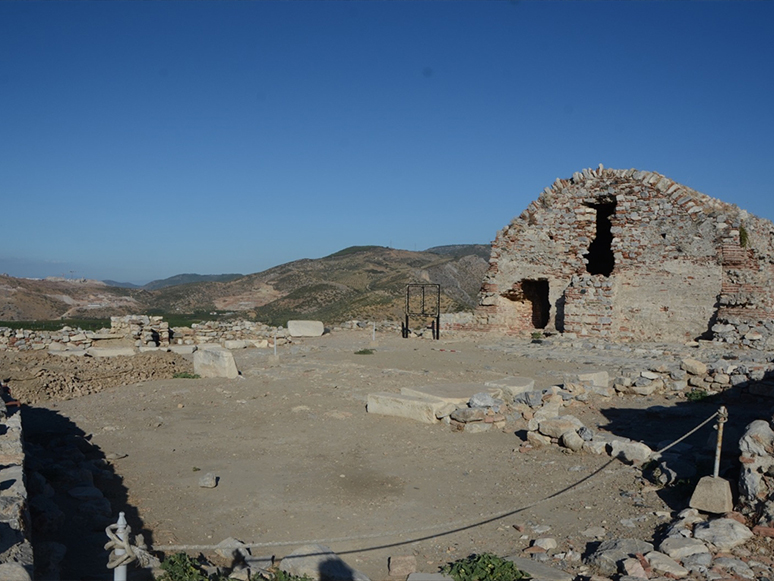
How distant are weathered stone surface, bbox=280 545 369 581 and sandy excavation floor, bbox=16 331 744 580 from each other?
1.18ft

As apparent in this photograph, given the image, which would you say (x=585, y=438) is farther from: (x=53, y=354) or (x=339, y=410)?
(x=53, y=354)

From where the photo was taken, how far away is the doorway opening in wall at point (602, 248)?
65.3ft

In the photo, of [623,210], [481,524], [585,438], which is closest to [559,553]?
[481,524]

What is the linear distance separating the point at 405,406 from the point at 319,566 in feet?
16.3

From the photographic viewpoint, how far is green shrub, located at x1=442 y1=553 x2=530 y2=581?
4445mm

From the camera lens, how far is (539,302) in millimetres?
20828

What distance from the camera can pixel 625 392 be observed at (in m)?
10.4

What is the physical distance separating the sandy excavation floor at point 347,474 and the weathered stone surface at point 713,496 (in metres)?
0.38

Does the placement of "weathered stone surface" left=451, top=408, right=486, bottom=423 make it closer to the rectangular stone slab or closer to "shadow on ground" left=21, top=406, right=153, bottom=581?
the rectangular stone slab

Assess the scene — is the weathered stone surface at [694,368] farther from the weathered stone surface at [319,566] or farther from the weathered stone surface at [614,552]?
the weathered stone surface at [319,566]

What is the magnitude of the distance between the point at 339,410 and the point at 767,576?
6.83 metres

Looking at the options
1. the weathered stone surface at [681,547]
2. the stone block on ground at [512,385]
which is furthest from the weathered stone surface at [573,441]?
the weathered stone surface at [681,547]

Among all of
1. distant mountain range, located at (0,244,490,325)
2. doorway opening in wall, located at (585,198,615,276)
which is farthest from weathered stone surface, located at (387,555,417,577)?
distant mountain range, located at (0,244,490,325)

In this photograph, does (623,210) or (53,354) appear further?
(623,210)
